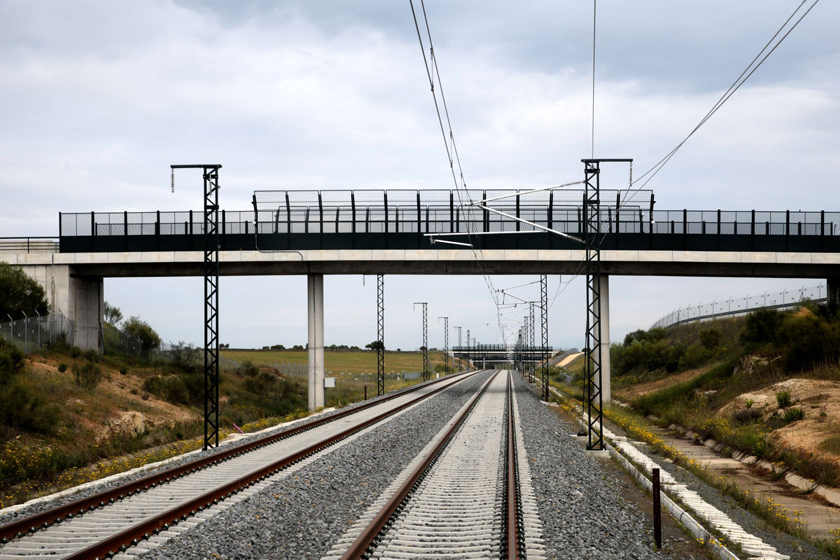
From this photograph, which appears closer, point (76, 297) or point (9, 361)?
point (9, 361)

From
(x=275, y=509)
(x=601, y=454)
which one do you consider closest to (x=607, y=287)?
(x=601, y=454)

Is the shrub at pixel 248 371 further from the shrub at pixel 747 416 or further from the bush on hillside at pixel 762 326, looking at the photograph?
the shrub at pixel 747 416

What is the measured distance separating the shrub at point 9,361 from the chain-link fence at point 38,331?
90.7 inches

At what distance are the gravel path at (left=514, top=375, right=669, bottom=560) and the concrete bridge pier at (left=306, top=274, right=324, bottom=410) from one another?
26199mm

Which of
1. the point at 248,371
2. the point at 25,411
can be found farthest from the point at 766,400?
the point at 248,371

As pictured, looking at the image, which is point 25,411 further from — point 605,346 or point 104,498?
point 605,346

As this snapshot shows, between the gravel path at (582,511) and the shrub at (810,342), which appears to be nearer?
the gravel path at (582,511)

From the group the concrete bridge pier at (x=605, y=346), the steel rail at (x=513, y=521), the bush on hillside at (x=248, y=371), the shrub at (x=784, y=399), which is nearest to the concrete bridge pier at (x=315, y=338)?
the bush on hillside at (x=248, y=371)

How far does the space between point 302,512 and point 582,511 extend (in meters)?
5.38

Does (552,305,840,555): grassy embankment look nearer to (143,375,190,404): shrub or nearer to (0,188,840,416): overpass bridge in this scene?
(0,188,840,416): overpass bridge

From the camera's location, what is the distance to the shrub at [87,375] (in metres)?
37.5

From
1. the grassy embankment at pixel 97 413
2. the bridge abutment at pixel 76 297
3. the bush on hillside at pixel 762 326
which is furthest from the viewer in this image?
the bush on hillside at pixel 762 326

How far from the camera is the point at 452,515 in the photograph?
13812 millimetres

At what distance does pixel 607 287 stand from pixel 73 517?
40.1 meters
